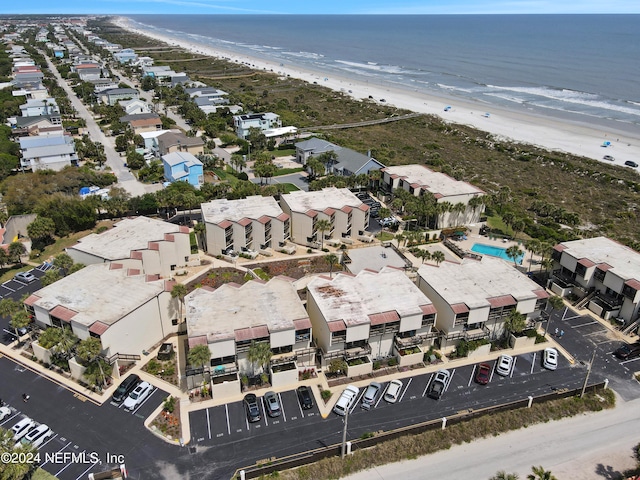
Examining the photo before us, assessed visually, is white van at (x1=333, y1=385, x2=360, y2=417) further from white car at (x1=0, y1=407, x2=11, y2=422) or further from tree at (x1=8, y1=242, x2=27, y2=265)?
tree at (x1=8, y1=242, x2=27, y2=265)

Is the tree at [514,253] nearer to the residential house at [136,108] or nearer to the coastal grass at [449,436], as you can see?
the coastal grass at [449,436]

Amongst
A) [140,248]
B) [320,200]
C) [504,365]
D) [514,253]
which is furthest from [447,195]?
[140,248]

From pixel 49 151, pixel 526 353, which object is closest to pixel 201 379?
pixel 526 353

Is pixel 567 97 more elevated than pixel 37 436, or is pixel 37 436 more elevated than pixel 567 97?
pixel 567 97

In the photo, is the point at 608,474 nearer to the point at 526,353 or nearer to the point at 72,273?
the point at 526,353

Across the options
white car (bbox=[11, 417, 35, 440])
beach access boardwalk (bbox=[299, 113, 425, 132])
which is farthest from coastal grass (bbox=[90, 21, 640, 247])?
white car (bbox=[11, 417, 35, 440])

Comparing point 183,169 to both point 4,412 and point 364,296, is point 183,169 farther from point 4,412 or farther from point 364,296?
point 4,412
